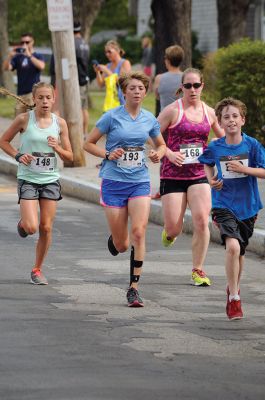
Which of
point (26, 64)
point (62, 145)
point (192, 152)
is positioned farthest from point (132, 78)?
point (26, 64)

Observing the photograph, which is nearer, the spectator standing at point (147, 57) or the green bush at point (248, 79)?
the green bush at point (248, 79)

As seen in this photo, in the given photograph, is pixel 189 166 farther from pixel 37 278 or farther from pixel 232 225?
pixel 232 225

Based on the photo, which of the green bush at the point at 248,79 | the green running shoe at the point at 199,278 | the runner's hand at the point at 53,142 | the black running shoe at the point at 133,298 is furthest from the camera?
the green bush at the point at 248,79

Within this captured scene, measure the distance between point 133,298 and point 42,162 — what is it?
1.73 metres

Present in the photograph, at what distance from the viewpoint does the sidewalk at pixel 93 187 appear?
1441cm

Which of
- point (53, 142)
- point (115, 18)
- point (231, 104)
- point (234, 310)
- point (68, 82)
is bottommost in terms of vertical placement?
point (115, 18)

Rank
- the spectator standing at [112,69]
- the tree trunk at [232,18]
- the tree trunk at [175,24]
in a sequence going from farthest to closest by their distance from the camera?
1. the tree trunk at [232,18]
2. the tree trunk at [175,24]
3. the spectator standing at [112,69]

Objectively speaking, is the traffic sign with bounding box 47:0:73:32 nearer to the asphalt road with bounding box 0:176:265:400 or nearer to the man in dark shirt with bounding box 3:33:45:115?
the man in dark shirt with bounding box 3:33:45:115

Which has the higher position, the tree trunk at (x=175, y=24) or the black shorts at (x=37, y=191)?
the black shorts at (x=37, y=191)

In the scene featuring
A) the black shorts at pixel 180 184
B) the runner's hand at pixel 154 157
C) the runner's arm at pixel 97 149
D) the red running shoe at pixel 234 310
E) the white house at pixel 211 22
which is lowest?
the white house at pixel 211 22

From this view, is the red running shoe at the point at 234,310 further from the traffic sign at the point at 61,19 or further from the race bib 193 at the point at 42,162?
the traffic sign at the point at 61,19

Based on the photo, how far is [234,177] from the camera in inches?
421

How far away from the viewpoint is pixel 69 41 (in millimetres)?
21547

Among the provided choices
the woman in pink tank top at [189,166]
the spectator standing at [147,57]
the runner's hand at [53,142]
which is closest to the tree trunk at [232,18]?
the spectator standing at [147,57]
